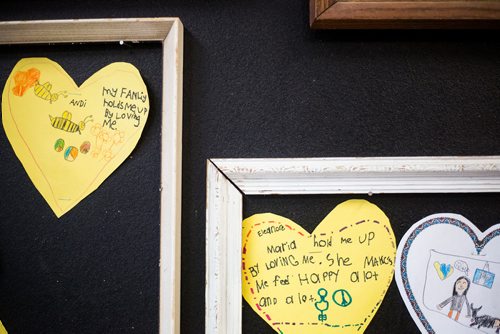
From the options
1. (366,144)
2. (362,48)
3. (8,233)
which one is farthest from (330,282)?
(8,233)

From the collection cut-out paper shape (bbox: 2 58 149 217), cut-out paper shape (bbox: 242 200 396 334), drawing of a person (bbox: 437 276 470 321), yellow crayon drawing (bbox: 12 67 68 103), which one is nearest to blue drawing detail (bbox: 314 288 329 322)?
cut-out paper shape (bbox: 242 200 396 334)

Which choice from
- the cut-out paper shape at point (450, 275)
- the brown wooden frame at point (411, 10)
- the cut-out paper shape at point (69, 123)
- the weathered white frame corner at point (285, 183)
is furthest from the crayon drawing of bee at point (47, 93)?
the cut-out paper shape at point (450, 275)

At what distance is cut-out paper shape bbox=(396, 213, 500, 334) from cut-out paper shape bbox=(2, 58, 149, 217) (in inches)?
14.1

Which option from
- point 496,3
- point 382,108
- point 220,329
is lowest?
point 220,329

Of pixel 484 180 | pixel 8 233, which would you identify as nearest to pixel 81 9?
pixel 8 233

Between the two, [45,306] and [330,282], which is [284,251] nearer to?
[330,282]

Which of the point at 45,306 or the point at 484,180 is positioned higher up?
the point at 484,180

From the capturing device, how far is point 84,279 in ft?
1.59

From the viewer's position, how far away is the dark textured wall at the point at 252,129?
48 centimetres

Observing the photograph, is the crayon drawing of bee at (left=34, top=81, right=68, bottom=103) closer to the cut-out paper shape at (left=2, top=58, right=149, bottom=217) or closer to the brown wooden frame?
the cut-out paper shape at (left=2, top=58, right=149, bottom=217)

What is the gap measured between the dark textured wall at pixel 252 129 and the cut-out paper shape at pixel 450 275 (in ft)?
0.05

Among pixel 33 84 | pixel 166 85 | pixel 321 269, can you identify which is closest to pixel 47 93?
pixel 33 84

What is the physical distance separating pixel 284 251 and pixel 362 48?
26 cm

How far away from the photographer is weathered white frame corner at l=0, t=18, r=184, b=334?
18.3 inches
